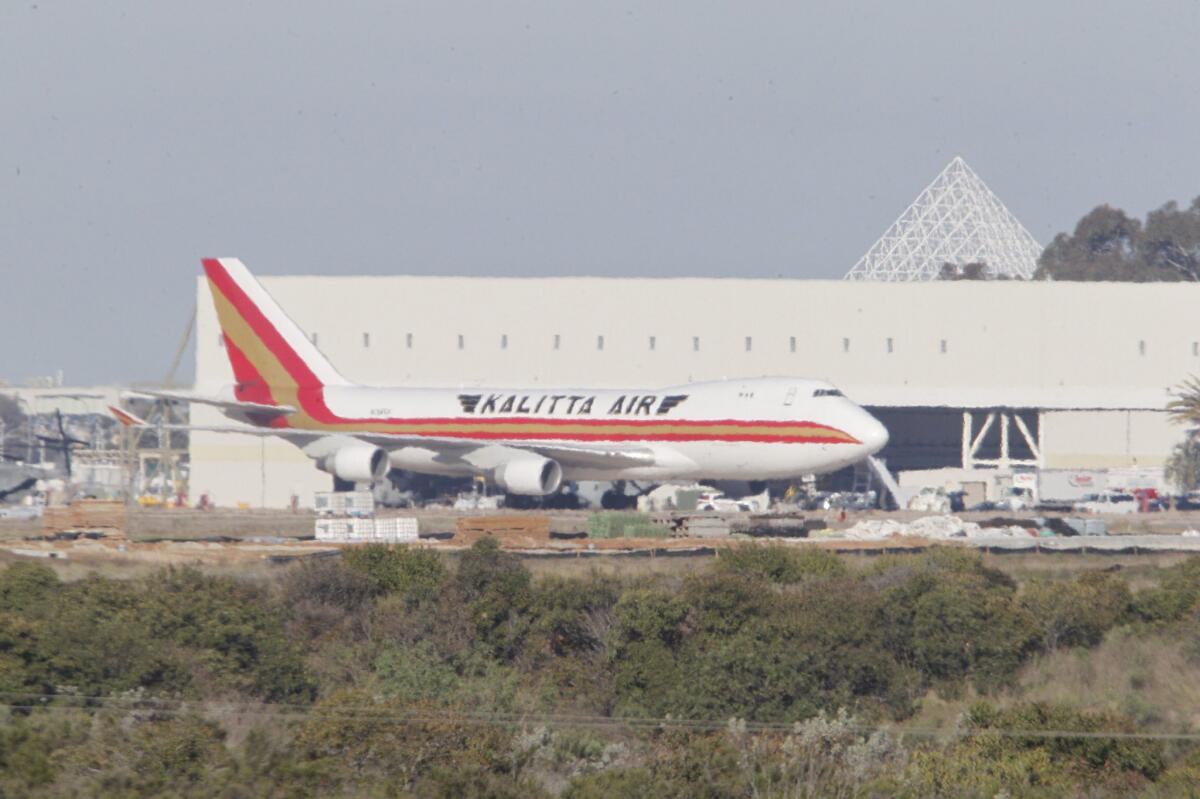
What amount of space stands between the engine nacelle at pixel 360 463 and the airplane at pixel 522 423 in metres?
0.05

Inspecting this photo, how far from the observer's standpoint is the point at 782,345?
296 ft

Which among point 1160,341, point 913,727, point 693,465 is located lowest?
point 913,727

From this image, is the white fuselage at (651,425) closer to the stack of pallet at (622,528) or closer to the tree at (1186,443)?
the stack of pallet at (622,528)

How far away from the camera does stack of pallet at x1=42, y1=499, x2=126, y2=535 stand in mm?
52188

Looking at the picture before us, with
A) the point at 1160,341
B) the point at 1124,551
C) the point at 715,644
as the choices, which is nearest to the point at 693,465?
the point at 1124,551

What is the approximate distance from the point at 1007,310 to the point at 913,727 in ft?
215

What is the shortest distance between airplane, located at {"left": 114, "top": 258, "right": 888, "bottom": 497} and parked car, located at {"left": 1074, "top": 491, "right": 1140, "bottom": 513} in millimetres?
24604

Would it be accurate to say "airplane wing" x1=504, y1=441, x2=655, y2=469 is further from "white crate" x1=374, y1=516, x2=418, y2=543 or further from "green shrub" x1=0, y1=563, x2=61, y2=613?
"green shrub" x1=0, y1=563, x2=61, y2=613

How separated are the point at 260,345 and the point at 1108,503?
40.2 m

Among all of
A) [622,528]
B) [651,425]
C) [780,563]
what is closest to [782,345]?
[651,425]

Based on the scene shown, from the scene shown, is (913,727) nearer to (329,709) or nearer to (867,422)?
(329,709)

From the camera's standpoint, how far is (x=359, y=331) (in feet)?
305

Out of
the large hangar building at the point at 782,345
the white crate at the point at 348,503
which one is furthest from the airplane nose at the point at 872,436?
the large hangar building at the point at 782,345

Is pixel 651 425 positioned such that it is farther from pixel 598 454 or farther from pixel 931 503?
pixel 931 503
